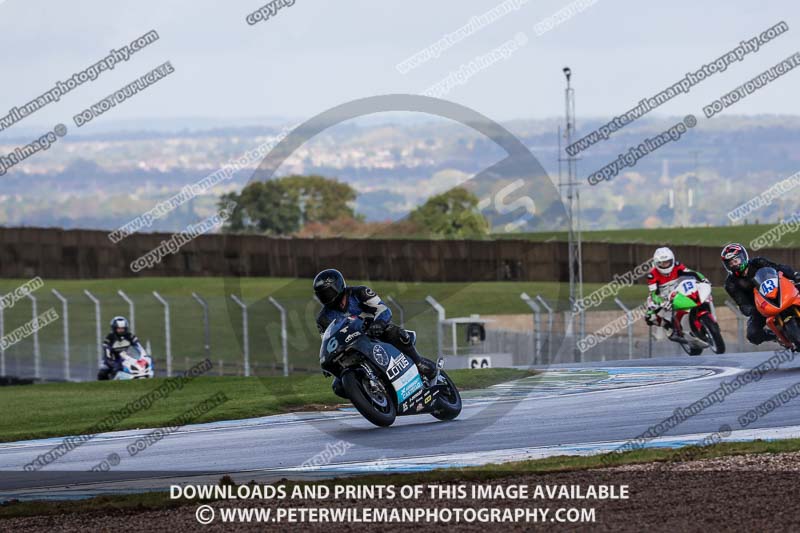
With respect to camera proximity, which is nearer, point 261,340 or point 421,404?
point 421,404

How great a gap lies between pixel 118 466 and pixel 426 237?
5148cm

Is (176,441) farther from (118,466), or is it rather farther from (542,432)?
(542,432)

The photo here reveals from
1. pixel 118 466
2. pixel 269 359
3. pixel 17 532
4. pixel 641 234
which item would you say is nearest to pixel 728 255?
pixel 118 466

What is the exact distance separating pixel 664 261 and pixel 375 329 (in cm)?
1167

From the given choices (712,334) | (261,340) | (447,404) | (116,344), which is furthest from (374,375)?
(261,340)

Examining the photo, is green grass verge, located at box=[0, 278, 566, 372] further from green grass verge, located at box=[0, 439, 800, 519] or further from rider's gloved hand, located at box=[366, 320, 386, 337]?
green grass verge, located at box=[0, 439, 800, 519]

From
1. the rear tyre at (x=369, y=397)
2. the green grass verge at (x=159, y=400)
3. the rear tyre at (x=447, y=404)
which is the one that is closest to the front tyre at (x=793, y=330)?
the green grass verge at (x=159, y=400)

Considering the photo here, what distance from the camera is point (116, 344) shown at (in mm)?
26531

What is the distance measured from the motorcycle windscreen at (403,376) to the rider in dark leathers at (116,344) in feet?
44.1

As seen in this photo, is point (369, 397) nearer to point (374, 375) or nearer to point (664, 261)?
point (374, 375)

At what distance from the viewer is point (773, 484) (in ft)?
32.1

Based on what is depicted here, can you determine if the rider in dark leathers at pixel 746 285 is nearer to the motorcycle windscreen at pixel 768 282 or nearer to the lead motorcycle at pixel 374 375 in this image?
the motorcycle windscreen at pixel 768 282

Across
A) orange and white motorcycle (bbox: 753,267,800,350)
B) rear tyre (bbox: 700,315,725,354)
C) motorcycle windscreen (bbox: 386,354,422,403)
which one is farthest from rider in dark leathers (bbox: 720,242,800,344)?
motorcycle windscreen (bbox: 386,354,422,403)

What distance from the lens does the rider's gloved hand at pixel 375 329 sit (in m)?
13.0
